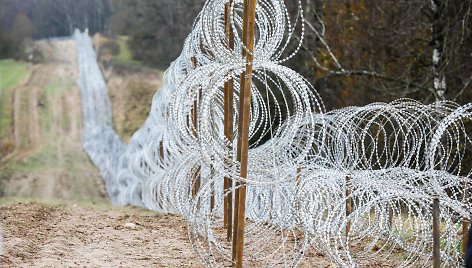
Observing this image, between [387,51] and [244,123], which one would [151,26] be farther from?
[244,123]

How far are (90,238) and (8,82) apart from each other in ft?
77.7

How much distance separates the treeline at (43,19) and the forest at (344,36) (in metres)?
0.06

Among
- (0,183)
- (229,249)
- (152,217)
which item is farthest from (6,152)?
(229,249)

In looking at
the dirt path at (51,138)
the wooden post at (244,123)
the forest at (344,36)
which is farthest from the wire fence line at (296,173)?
the dirt path at (51,138)

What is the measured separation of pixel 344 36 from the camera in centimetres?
2325

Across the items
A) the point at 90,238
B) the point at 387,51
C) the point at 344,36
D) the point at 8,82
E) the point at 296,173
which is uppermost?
the point at 344,36

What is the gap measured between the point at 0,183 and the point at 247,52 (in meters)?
22.0

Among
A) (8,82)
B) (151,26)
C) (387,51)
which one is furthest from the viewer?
(151,26)

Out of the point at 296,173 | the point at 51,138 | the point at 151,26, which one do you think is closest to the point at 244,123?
the point at 296,173

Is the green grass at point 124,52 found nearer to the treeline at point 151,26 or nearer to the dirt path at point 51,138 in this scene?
the treeline at point 151,26

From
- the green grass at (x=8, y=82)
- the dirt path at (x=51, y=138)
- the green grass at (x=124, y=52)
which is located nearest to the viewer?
the dirt path at (x=51, y=138)

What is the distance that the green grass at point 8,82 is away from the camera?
2855 cm

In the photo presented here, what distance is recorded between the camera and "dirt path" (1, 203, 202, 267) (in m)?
7.05

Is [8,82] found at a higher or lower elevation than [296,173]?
higher
